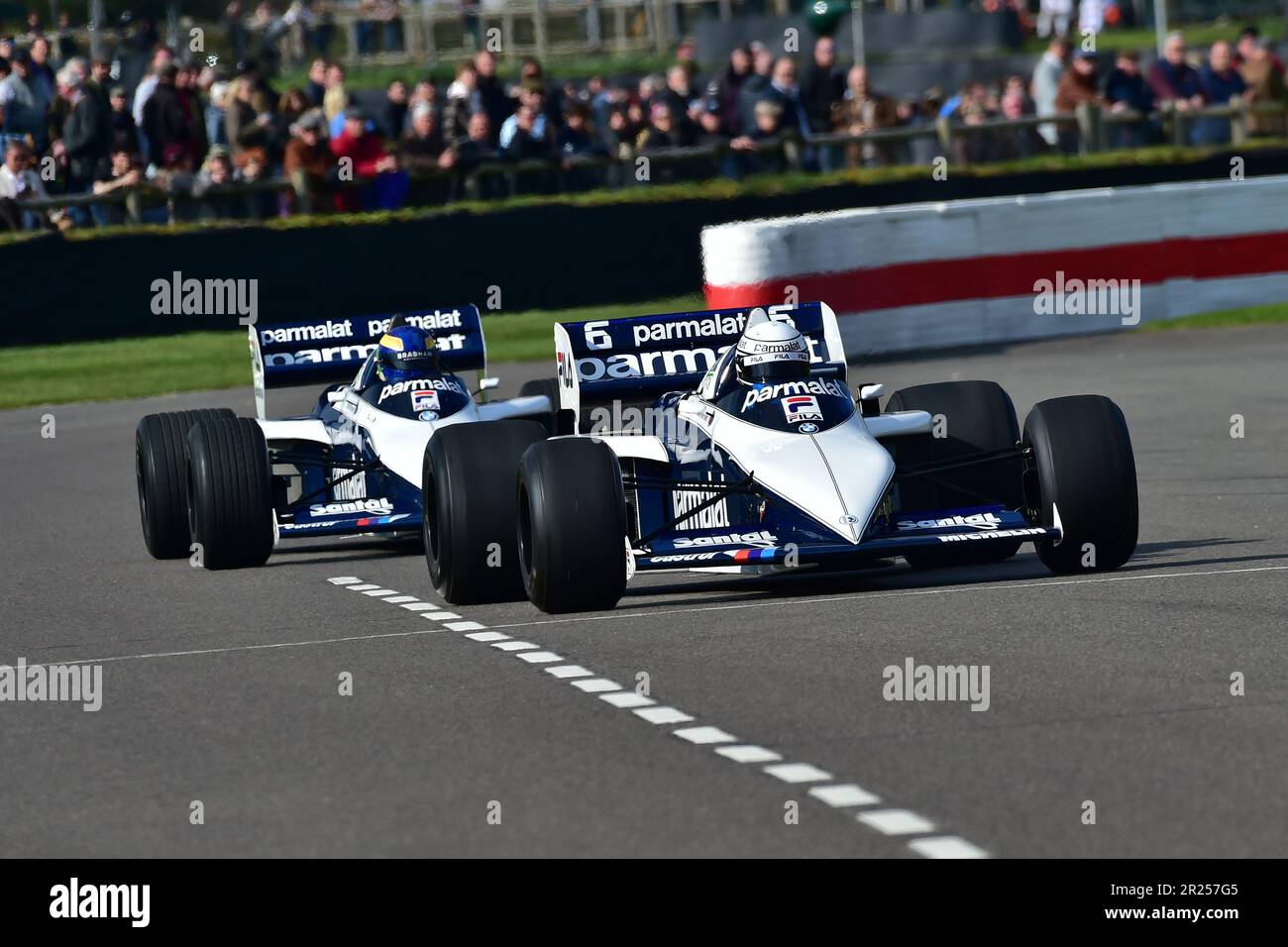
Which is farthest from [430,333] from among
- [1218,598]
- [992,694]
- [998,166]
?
[998,166]

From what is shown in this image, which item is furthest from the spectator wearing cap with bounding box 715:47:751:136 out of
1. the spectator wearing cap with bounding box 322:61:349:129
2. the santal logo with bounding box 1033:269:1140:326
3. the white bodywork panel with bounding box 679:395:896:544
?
the white bodywork panel with bounding box 679:395:896:544

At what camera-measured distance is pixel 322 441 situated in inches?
536


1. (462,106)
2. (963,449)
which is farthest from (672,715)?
(462,106)

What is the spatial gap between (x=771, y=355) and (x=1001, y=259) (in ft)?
38.4

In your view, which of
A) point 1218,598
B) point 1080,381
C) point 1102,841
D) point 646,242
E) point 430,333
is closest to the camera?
point 1102,841

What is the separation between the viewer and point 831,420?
10703 millimetres

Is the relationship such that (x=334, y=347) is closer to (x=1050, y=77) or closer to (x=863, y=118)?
(x=863, y=118)

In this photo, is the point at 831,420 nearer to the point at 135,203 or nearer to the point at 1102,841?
the point at 1102,841

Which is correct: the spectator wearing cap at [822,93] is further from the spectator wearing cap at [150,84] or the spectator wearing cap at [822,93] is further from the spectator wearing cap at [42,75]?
the spectator wearing cap at [42,75]

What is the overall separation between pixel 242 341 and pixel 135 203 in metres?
2.29

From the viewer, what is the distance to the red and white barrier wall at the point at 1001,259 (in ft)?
69.7

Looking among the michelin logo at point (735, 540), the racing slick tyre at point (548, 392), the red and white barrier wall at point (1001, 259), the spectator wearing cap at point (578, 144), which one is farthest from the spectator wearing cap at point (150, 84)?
the michelin logo at point (735, 540)

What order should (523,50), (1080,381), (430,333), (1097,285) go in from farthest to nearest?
(523,50) < (1097,285) < (1080,381) < (430,333)
